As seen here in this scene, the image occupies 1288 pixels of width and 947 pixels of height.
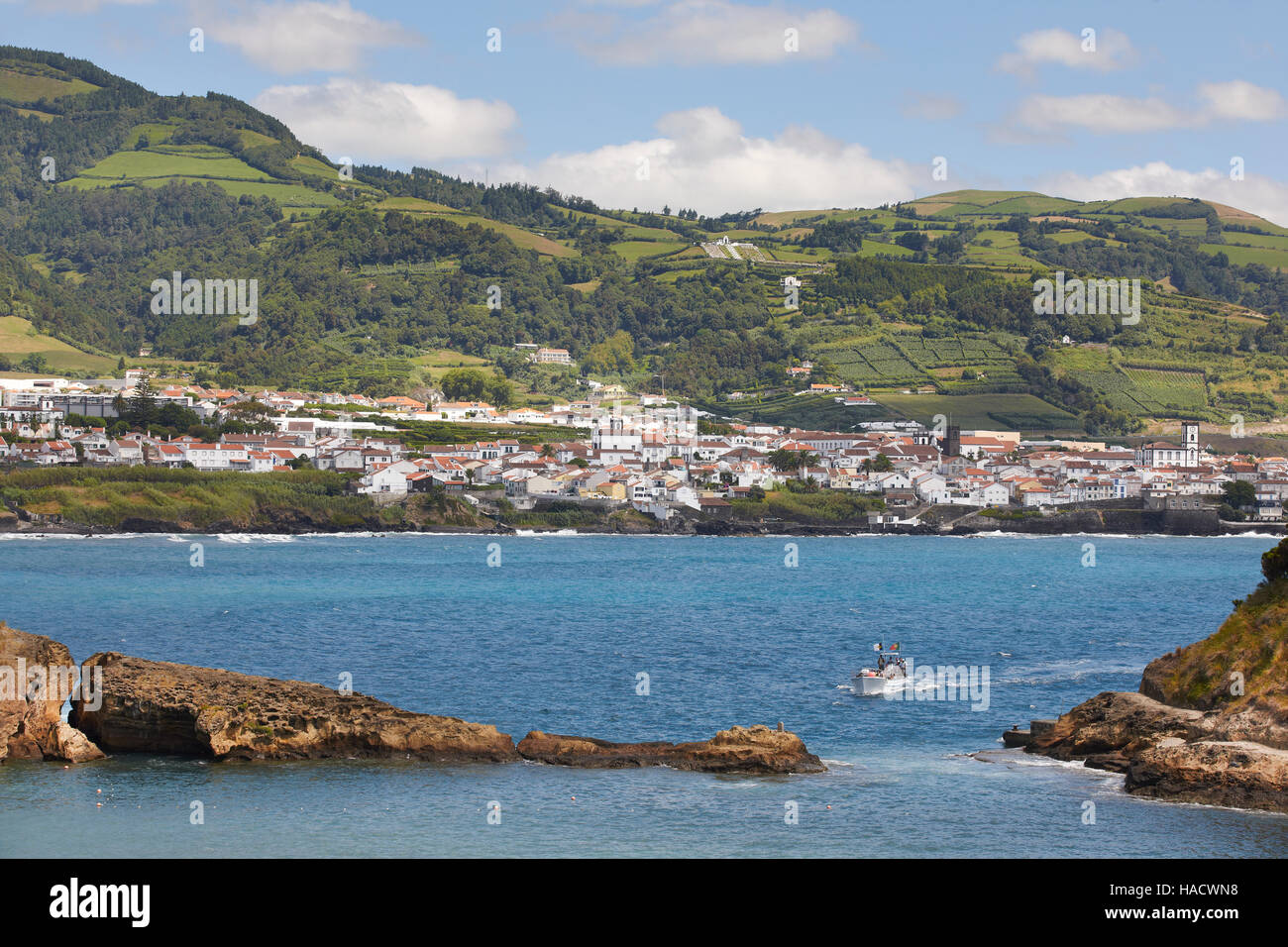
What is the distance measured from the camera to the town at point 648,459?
9000 cm

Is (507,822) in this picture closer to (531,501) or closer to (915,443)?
(531,501)

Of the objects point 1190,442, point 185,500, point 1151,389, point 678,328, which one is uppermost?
point 678,328

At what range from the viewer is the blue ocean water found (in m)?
16.5

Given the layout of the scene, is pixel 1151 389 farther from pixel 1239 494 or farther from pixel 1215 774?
pixel 1215 774

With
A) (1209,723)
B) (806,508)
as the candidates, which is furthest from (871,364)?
(1209,723)

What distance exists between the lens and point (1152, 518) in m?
96.0

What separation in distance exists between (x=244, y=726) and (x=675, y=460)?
8395 centimetres

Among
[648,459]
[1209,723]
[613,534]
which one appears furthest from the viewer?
[648,459]

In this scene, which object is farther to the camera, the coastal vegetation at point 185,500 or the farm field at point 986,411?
the farm field at point 986,411

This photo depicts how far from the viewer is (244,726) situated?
782 inches

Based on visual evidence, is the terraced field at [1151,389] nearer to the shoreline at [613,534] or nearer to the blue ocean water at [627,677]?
the shoreline at [613,534]

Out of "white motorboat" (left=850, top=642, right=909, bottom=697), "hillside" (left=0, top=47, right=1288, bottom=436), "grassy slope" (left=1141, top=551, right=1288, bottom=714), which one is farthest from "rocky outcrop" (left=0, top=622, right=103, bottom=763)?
"hillside" (left=0, top=47, right=1288, bottom=436)

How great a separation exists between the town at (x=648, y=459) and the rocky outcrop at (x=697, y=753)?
6703 centimetres

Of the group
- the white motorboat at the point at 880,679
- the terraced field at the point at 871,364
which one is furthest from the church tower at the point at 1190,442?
the white motorboat at the point at 880,679
